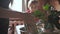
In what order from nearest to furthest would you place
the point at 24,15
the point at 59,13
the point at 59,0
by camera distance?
the point at 24,15 < the point at 59,13 < the point at 59,0

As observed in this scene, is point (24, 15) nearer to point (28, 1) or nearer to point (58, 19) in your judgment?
point (58, 19)

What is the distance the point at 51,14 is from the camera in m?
1.04

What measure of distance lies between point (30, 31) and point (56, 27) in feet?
1.65

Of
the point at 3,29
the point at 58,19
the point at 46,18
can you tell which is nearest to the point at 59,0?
the point at 58,19

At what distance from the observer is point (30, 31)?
0.60m

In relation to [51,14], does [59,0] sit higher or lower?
higher

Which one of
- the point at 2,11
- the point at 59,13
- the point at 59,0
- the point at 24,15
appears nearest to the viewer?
the point at 2,11

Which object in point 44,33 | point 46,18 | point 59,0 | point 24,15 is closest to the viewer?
point 24,15

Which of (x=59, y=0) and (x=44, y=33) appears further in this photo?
(x=59, y=0)

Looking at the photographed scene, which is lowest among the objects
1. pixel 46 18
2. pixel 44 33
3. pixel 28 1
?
pixel 44 33

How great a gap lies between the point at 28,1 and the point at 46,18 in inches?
24.5

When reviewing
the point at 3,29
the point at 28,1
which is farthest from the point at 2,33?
the point at 28,1

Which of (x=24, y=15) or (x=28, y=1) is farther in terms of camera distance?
(x=28, y=1)

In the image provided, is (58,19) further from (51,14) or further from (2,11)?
(2,11)
